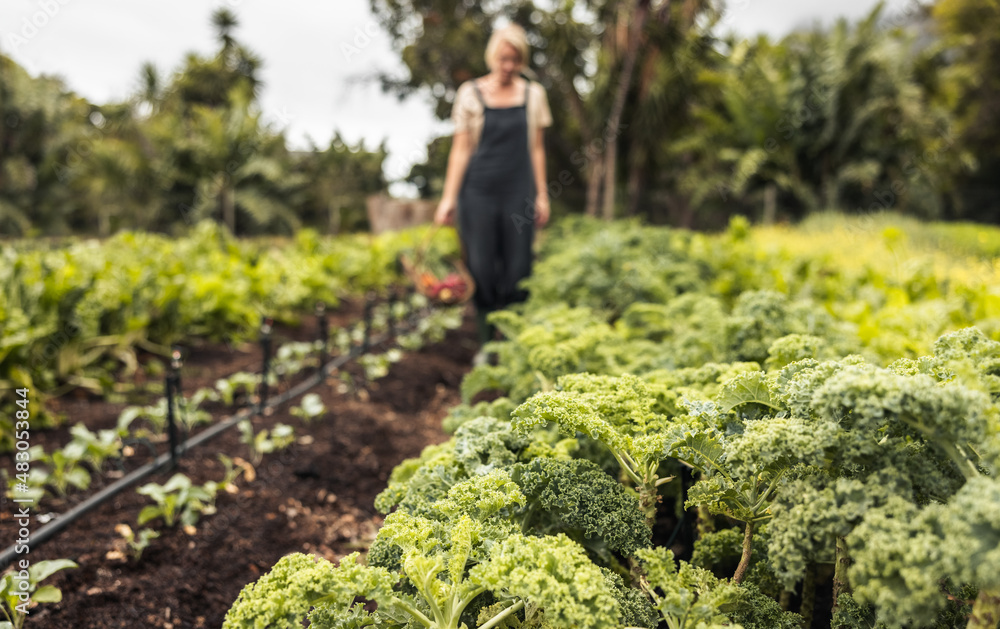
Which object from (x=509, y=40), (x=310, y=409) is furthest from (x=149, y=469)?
(x=509, y=40)

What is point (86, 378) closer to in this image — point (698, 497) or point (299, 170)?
point (698, 497)

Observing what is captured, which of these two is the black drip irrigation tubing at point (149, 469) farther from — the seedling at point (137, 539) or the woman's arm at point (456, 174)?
the woman's arm at point (456, 174)

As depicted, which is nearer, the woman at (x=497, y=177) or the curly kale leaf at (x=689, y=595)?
the curly kale leaf at (x=689, y=595)

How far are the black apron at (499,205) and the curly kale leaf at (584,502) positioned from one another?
9.93 feet

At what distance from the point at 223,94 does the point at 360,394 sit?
1152 inches

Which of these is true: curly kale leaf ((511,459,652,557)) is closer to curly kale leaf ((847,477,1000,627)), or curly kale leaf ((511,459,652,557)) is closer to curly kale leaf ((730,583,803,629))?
curly kale leaf ((730,583,803,629))

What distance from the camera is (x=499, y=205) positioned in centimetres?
433

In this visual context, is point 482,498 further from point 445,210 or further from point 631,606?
point 445,210

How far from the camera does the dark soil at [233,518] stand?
1.82 metres

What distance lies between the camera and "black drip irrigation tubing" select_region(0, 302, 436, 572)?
2.11 metres

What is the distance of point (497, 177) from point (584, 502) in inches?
130

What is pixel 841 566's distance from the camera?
46.5 inches

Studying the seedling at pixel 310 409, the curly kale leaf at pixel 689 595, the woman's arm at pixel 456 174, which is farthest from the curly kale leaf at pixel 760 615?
the woman's arm at pixel 456 174

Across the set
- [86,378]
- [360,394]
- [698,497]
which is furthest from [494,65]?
[698,497]
